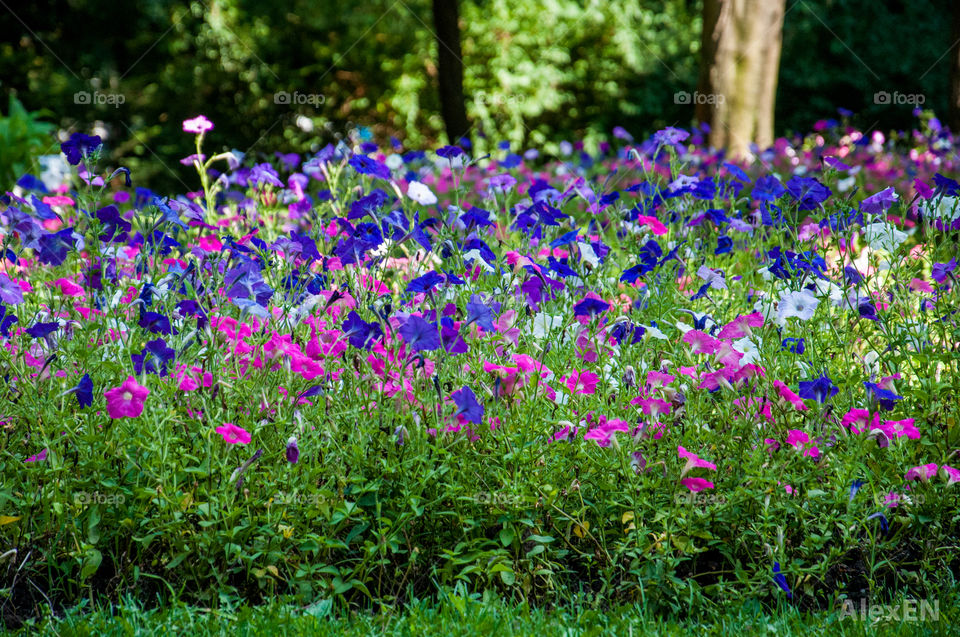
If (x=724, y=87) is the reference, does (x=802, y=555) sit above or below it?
below

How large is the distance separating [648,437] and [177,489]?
1.32 m

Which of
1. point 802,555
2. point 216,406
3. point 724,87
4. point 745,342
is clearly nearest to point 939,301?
point 745,342

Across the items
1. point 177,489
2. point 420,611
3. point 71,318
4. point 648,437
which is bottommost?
point 420,611

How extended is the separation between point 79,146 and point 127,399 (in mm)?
1105

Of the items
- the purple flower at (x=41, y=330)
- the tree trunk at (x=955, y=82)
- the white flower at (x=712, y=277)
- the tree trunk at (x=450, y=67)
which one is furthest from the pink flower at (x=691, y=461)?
the tree trunk at (x=450, y=67)

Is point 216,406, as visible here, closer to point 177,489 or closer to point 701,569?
point 177,489

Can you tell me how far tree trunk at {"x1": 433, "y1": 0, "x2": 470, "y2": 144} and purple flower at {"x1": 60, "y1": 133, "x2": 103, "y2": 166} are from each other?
682 cm

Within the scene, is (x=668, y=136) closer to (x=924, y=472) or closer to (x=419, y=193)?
(x=419, y=193)

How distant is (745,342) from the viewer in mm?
2879

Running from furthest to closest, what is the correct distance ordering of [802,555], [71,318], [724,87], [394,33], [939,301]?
1. [394,33]
2. [724,87]
3. [939,301]
4. [71,318]
5. [802,555]

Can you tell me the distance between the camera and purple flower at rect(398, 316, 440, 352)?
2.43 m

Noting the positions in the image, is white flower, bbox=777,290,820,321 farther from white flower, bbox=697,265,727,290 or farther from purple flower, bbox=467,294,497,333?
purple flower, bbox=467,294,497,333

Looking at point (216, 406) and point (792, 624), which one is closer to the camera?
point (792, 624)

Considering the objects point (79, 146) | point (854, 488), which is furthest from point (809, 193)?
point (79, 146)
